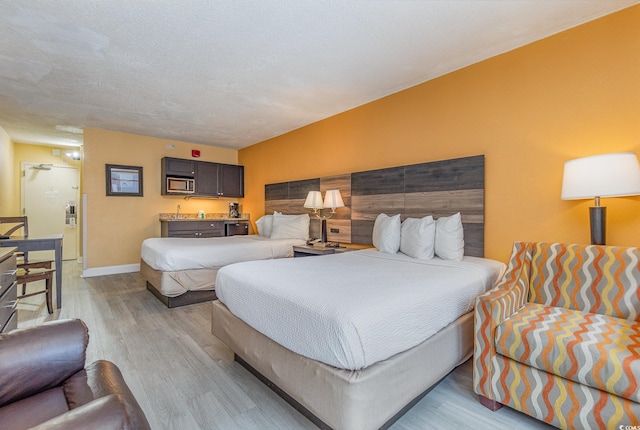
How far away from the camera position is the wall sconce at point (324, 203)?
3.97 meters

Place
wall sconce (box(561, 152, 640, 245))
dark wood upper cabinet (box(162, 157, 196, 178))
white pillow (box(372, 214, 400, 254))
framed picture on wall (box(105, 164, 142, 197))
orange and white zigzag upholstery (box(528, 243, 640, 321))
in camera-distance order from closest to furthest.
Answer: orange and white zigzag upholstery (box(528, 243, 640, 321)) < wall sconce (box(561, 152, 640, 245)) < white pillow (box(372, 214, 400, 254)) < framed picture on wall (box(105, 164, 142, 197)) < dark wood upper cabinet (box(162, 157, 196, 178))

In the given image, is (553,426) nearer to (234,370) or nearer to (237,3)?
(234,370)

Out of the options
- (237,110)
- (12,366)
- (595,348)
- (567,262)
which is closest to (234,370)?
(12,366)

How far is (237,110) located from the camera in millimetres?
4152

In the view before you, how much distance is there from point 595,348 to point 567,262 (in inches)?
30.4

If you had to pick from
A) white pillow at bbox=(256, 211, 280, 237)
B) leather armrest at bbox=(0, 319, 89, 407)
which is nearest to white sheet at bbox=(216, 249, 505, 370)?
leather armrest at bbox=(0, 319, 89, 407)

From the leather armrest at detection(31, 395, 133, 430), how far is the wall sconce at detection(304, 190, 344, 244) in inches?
133

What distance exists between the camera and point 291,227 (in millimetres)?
4629

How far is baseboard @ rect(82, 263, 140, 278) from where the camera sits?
16.5ft

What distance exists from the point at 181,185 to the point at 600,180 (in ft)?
19.5

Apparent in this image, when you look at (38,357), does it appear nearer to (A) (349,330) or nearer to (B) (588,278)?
(A) (349,330)

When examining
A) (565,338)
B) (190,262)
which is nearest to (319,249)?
(190,262)

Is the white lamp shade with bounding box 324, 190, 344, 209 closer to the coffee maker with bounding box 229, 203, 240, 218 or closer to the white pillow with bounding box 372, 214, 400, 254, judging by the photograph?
the white pillow with bounding box 372, 214, 400, 254

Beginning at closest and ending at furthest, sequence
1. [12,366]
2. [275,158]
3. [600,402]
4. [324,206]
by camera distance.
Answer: [12,366] → [600,402] → [324,206] → [275,158]
